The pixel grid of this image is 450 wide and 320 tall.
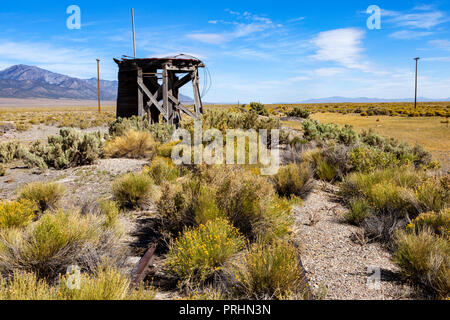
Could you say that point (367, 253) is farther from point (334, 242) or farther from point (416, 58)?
point (416, 58)

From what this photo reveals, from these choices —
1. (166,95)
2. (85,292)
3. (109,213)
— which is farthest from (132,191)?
(166,95)

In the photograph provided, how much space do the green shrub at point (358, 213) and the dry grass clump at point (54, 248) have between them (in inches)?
158

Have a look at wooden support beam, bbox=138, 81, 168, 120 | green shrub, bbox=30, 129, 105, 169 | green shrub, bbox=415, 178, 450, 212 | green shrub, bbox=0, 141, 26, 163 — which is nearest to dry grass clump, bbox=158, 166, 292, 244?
green shrub, bbox=415, 178, 450, 212

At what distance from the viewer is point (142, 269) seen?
12.1ft

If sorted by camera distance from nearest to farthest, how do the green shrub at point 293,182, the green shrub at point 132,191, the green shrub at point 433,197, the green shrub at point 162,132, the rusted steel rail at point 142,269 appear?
the rusted steel rail at point 142,269 → the green shrub at point 433,197 → the green shrub at point 132,191 → the green shrub at point 293,182 → the green shrub at point 162,132

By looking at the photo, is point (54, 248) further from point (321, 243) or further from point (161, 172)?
point (161, 172)

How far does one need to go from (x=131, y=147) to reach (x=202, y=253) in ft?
24.7

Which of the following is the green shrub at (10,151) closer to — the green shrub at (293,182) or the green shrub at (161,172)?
the green shrub at (161,172)

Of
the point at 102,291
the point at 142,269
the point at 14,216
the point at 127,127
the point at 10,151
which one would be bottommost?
the point at 142,269

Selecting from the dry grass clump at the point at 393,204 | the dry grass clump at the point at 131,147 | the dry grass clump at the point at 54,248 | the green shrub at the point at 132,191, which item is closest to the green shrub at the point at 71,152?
the dry grass clump at the point at 131,147

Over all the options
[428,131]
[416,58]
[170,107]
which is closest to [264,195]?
[170,107]

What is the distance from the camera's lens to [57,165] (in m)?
8.80

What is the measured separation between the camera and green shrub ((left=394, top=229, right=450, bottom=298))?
3307 mm

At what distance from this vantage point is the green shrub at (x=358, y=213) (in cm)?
545
